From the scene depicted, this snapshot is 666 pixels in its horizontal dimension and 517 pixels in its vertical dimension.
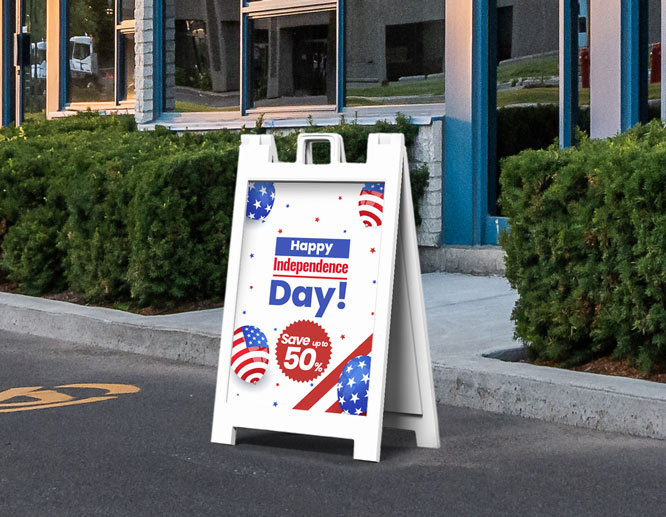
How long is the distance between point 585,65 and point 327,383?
18.5 feet

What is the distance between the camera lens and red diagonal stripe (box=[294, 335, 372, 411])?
17.7 feet

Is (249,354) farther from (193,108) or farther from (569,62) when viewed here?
(193,108)

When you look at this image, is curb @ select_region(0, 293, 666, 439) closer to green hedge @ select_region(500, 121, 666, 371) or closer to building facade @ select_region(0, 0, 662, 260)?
green hedge @ select_region(500, 121, 666, 371)

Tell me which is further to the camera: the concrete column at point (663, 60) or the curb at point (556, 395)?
the concrete column at point (663, 60)

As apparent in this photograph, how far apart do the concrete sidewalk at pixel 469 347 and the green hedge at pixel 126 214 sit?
15.0 inches

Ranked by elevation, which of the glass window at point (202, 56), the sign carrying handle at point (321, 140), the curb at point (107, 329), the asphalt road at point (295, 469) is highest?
the glass window at point (202, 56)

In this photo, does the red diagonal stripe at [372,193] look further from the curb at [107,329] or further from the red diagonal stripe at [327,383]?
the curb at [107,329]

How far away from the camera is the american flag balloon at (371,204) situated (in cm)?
545

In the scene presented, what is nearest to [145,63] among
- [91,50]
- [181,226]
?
[91,50]

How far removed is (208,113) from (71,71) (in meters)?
A: 3.32

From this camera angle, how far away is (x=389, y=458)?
17.6 ft

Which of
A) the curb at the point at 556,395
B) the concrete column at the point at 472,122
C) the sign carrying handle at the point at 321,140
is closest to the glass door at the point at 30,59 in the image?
the concrete column at the point at 472,122

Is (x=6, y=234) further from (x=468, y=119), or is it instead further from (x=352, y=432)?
(x=352, y=432)

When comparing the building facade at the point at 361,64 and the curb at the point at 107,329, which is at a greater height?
the building facade at the point at 361,64
